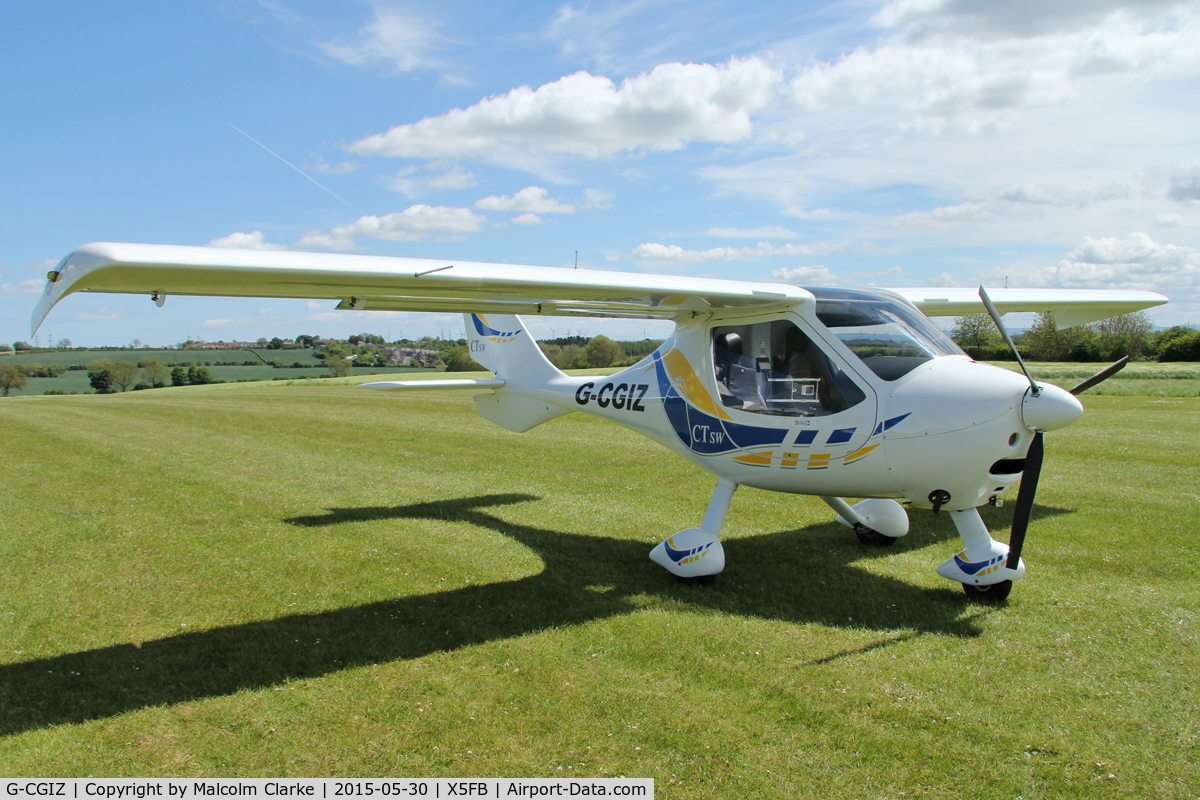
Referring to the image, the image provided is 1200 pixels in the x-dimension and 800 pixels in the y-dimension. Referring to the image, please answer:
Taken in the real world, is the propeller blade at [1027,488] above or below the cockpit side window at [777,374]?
below

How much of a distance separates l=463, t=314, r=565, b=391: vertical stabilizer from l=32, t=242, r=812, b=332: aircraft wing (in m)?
2.44

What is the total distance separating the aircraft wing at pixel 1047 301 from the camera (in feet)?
28.7

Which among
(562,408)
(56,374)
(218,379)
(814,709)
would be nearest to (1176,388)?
(562,408)

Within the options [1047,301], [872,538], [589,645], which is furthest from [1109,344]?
[589,645]

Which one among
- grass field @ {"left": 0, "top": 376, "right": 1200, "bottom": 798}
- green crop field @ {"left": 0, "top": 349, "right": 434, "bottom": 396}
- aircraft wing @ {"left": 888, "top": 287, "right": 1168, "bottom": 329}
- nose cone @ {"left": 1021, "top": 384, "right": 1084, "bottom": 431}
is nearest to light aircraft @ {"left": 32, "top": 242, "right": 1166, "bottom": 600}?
nose cone @ {"left": 1021, "top": 384, "right": 1084, "bottom": 431}

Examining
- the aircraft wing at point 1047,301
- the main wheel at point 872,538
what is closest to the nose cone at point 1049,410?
the main wheel at point 872,538

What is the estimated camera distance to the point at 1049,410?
500cm

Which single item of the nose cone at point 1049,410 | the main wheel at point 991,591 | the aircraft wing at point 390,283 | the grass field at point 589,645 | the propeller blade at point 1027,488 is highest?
the aircraft wing at point 390,283

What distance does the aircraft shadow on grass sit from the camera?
4.48 m

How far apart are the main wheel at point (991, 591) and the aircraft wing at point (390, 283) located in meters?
2.94

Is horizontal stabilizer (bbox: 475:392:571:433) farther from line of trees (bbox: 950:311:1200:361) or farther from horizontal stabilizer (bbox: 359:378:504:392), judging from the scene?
line of trees (bbox: 950:311:1200:361)

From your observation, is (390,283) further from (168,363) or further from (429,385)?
(168,363)

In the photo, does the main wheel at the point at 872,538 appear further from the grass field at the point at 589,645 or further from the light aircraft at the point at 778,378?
the grass field at the point at 589,645

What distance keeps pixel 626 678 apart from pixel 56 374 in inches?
2490
